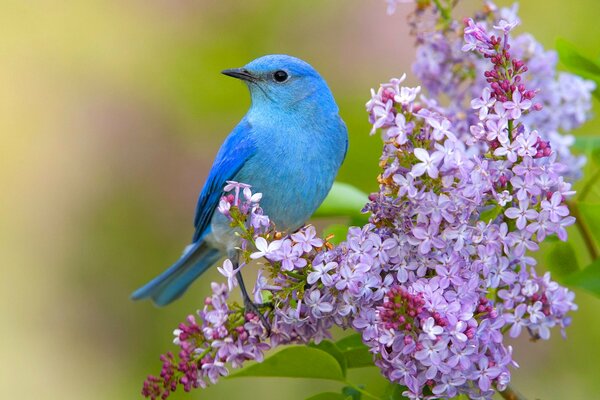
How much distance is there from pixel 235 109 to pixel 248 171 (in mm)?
2303

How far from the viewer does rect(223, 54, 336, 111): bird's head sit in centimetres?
358

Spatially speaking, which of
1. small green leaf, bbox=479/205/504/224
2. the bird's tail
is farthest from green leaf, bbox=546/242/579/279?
the bird's tail

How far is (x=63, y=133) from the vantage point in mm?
7410

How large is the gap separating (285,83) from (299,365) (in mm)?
1397

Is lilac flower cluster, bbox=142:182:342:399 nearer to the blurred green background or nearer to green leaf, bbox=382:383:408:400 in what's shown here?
green leaf, bbox=382:383:408:400

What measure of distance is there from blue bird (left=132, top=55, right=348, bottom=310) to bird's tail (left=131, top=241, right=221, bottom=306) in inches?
17.9

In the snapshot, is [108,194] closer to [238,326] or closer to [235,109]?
[235,109]

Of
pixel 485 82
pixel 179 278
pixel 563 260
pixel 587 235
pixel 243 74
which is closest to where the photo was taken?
pixel 563 260

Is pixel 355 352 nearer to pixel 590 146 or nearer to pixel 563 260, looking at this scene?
pixel 563 260

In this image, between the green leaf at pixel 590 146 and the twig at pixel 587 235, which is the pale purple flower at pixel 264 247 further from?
the green leaf at pixel 590 146

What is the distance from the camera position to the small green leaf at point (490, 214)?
7.64 feet

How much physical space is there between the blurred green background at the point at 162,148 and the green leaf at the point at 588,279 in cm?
223

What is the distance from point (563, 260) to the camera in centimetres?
283

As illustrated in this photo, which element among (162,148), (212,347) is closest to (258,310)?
(212,347)
